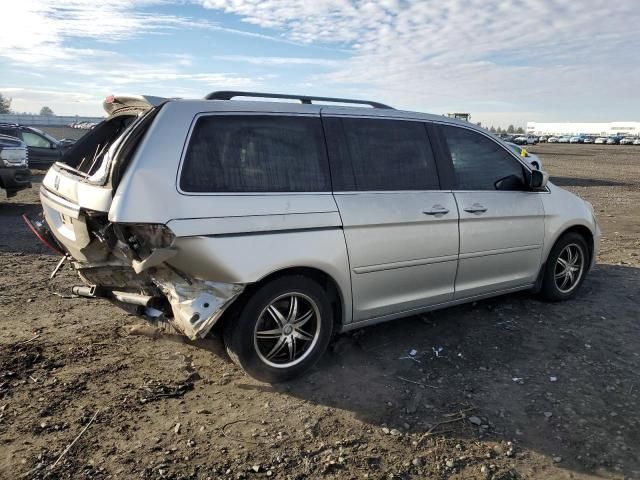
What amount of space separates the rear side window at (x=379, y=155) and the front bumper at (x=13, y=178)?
29.3 feet

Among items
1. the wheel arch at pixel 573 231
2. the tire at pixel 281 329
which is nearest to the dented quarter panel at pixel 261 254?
the tire at pixel 281 329

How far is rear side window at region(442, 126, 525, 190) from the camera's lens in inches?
189

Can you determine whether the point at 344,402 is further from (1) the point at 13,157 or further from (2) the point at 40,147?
(2) the point at 40,147

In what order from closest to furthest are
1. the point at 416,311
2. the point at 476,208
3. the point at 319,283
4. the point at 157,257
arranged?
the point at 157,257
the point at 319,283
the point at 416,311
the point at 476,208

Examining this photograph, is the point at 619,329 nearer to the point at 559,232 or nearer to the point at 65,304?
the point at 559,232

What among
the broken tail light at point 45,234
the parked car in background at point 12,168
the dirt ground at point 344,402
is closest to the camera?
the dirt ground at point 344,402

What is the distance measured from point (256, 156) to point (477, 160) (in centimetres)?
224

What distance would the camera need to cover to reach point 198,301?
3.43 meters

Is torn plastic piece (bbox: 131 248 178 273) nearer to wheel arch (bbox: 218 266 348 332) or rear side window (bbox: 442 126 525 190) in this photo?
wheel arch (bbox: 218 266 348 332)

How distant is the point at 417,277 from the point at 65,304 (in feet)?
11.3

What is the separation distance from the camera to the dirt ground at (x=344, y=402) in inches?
119

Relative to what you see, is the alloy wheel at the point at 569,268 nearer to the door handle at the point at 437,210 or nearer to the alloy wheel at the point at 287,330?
the door handle at the point at 437,210

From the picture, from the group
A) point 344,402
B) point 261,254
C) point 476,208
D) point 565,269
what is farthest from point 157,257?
point 565,269

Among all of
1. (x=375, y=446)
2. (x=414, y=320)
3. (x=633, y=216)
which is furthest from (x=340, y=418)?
(x=633, y=216)
